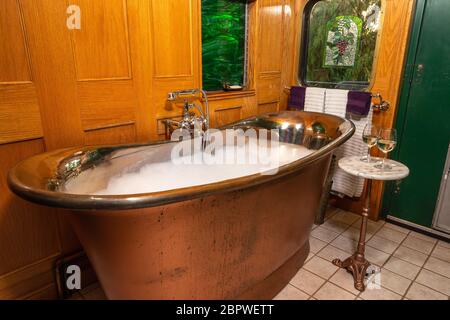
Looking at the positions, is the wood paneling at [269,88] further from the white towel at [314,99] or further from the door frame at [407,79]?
the door frame at [407,79]

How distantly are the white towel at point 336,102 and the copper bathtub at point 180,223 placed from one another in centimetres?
88

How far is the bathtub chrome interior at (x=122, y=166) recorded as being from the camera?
859mm

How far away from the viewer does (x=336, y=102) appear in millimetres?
2375

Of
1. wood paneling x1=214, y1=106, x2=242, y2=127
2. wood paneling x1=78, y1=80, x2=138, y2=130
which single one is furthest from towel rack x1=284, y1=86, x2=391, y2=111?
wood paneling x1=78, y1=80, x2=138, y2=130

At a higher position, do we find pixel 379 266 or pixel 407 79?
pixel 407 79

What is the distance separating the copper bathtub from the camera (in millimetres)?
951

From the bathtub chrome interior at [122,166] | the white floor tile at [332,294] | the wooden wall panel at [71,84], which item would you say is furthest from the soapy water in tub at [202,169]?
the white floor tile at [332,294]

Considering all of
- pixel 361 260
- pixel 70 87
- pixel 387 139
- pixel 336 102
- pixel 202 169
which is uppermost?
pixel 70 87

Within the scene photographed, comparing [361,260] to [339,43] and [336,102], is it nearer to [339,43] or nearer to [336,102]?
[336,102]

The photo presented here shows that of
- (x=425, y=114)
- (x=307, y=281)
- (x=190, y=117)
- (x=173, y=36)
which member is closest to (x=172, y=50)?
(x=173, y=36)

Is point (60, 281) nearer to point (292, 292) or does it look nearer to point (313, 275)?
point (292, 292)

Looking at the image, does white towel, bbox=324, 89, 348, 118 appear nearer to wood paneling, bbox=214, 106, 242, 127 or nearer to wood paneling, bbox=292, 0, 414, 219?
wood paneling, bbox=292, 0, 414, 219

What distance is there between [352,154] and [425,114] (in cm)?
55

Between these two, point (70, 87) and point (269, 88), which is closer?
point (70, 87)
